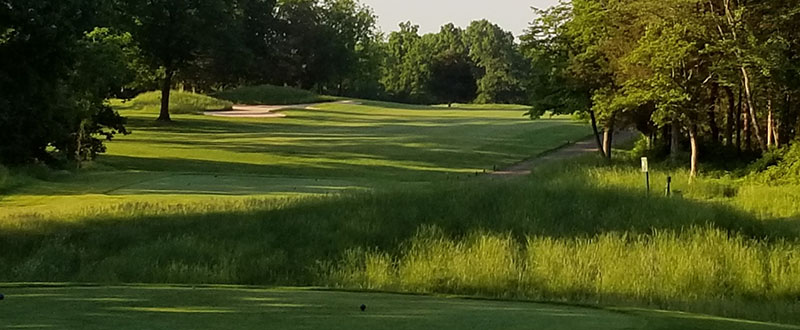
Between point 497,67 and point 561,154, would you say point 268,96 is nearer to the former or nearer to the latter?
point 561,154

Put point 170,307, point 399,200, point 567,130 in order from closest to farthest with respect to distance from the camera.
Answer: point 170,307, point 399,200, point 567,130

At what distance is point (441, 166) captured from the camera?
36.8 m

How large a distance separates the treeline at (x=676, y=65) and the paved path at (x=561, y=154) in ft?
8.85

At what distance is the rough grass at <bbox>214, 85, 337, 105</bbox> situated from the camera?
85.4 m

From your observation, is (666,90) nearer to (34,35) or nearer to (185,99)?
(34,35)

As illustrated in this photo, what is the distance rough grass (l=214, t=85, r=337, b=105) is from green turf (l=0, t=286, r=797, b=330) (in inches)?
3032

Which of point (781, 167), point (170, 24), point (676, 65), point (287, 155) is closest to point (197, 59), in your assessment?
point (170, 24)

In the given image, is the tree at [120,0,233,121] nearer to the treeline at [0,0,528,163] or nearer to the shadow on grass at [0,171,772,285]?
the treeline at [0,0,528,163]

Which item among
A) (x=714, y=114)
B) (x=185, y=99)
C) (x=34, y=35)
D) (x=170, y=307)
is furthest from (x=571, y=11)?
(x=185, y=99)

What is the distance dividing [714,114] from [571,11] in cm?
655

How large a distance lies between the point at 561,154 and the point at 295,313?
126ft

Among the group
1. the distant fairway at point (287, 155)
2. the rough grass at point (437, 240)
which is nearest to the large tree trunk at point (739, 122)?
the distant fairway at point (287, 155)

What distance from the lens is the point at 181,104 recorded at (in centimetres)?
7131

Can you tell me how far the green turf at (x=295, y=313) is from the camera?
675cm
